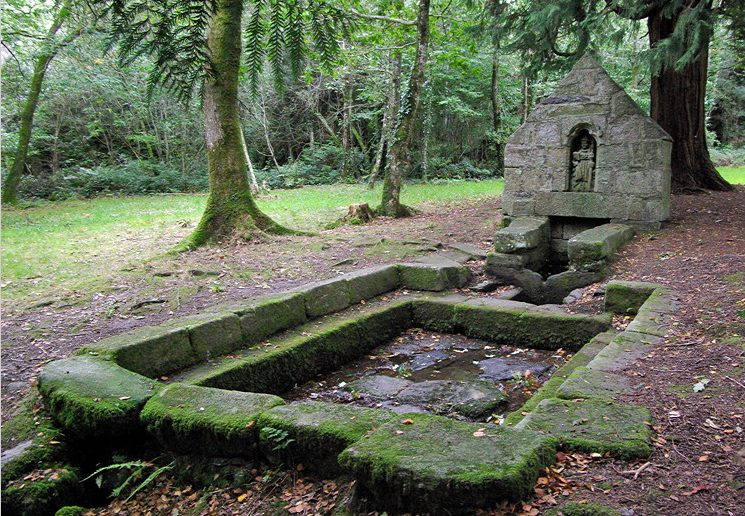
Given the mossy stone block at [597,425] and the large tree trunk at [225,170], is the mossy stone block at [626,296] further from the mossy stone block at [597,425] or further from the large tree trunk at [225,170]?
the large tree trunk at [225,170]

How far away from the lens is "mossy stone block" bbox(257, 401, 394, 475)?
2938 millimetres

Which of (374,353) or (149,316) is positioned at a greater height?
(149,316)

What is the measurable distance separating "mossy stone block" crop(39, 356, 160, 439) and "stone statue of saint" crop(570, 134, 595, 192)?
24.6 ft

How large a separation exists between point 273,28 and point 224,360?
3.15 meters

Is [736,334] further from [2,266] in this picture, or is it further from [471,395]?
[2,266]

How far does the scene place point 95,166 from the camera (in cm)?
2067

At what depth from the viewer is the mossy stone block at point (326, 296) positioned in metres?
5.70

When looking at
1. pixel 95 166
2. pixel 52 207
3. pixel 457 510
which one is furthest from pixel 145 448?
pixel 95 166

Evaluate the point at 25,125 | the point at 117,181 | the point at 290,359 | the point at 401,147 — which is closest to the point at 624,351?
the point at 290,359

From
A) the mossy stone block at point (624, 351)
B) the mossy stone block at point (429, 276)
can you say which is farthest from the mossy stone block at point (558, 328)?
the mossy stone block at point (429, 276)

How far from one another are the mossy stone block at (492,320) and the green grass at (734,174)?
12564 mm

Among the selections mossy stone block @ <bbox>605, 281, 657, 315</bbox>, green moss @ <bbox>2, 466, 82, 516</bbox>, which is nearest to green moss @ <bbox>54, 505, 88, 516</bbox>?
green moss @ <bbox>2, 466, 82, 516</bbox>

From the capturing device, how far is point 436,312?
252 inches

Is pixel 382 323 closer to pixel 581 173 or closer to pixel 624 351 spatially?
pixel 624 351
